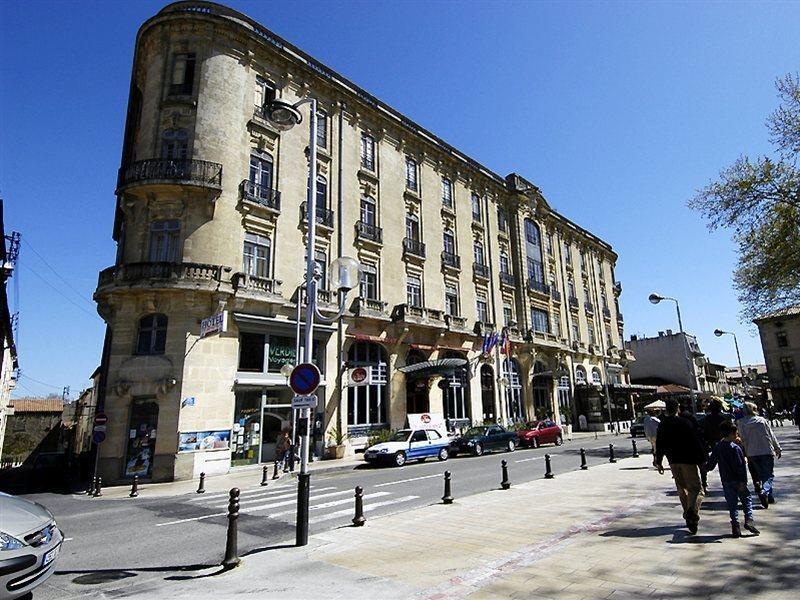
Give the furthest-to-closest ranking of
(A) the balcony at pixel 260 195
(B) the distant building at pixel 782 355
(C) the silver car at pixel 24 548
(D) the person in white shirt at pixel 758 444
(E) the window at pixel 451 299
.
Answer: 1. (B) the distant building at pixel 782 355
2. (E) the window at pixel 451 299
3. (A) the balcony at pixel 260 195
4. (D) the person in white shirt at pixel 758 444
5. (C) the silver car at pixel 24 548

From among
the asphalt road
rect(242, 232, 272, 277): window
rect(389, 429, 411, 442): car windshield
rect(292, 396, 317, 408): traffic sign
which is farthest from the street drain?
rect(242, 232, 272, 277): window

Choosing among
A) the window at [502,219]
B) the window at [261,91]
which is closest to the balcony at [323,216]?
the window at [261,91]

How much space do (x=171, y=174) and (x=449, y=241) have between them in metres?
19.6

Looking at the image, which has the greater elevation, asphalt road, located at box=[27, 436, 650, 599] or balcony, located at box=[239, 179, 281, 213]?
balcony, located at box=[239, 179, 281, 213]

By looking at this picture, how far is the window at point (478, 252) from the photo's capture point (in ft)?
121

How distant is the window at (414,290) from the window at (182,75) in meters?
16.2

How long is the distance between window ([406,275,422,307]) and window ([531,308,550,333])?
1358 cm

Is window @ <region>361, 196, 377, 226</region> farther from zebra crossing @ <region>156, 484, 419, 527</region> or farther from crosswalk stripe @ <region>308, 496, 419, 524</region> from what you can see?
crosswalk stripe @ <region>308, 496, 419, 524</region>

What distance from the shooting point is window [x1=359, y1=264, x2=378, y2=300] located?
27906 mm

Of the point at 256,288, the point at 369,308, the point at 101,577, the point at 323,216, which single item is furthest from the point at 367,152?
the point at 101,577

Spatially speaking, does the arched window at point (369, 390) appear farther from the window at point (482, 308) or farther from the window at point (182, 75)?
the window at point (182, 75)

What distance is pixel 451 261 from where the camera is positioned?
3416 centimetres

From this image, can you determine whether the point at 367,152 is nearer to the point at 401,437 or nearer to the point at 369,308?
the point at 369,308

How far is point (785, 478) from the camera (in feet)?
37.1
